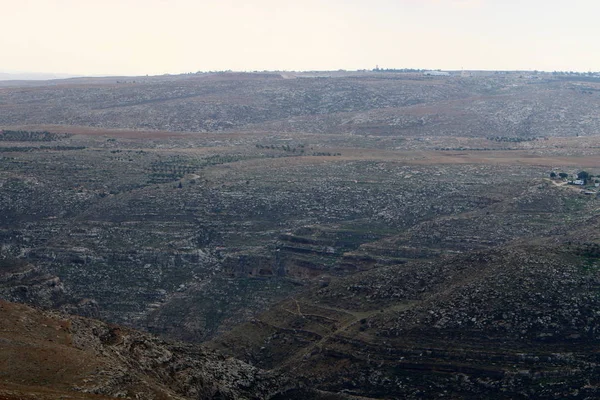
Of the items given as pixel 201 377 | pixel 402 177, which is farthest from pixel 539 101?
pixel 201 377

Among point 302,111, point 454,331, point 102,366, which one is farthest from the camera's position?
point 302,111

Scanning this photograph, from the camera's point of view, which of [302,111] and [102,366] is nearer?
[102,366]

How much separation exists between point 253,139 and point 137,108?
120ft

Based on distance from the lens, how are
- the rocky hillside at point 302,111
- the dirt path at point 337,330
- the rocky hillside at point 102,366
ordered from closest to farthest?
1. the rocky hillside at point 102,366
2. the dirt path at point 337,330
3. the rocky hillside at point 302,111

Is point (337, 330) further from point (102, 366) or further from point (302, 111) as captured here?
point (302, 111)

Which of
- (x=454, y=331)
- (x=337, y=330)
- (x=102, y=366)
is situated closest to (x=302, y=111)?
(x=337, y=330)

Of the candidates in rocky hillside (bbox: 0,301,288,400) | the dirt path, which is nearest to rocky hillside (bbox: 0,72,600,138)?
the dirt path

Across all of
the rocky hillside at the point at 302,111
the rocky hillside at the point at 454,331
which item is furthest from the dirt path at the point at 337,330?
the rocky hillside at the point at 302,111

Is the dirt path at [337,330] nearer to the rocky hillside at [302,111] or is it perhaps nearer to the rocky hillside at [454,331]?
the rocky hillside at [454,331]

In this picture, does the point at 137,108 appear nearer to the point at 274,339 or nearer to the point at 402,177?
the point at 402,177

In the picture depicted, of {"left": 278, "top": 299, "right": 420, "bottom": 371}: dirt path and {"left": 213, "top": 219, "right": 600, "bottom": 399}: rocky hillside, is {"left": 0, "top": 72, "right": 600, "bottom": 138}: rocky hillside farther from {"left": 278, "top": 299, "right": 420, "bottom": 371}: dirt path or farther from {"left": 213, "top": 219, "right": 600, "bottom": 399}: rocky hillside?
{"left": 278, "top": 299, "right": 420, "bottom": 371}: dirt path

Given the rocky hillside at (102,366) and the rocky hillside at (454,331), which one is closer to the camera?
the rocky hillside at (102,366)

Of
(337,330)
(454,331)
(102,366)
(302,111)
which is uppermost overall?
(302,111)

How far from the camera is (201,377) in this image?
174 ft
